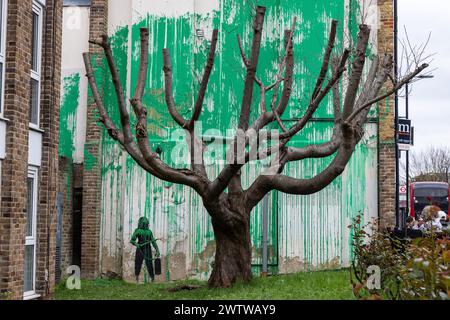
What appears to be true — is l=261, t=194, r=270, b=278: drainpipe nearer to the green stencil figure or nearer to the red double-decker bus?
the green stencil figure

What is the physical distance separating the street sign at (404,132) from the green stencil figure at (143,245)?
6.54 metres

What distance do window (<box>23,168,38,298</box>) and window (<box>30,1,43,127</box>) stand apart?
3.75ft

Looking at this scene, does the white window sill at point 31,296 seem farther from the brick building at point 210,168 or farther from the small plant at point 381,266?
the small plant at point 381,266

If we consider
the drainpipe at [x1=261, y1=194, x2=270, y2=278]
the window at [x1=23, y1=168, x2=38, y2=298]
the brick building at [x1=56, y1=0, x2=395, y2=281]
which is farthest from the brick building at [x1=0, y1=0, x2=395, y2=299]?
the window at [x1=23, y1=168, x2=38, y2=298]

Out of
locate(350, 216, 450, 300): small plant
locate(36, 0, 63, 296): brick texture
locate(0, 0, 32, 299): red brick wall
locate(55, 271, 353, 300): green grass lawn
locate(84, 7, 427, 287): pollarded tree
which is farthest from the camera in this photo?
locate(36, 0, 63, 296): brick texture

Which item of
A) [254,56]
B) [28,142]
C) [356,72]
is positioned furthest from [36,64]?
[356,72]

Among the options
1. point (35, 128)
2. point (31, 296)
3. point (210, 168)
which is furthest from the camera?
point (210, 168)

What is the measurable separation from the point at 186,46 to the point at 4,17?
20.5ft

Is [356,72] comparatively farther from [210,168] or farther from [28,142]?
[210,168]

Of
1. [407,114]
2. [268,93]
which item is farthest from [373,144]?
[407,114]

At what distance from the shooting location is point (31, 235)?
13.5 meters

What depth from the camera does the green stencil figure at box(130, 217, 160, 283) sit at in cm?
1734

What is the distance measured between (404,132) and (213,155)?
15.9ft

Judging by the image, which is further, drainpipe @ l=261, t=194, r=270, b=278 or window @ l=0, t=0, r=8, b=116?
drainpipe @ l=261, t=194, r=270, b=278
